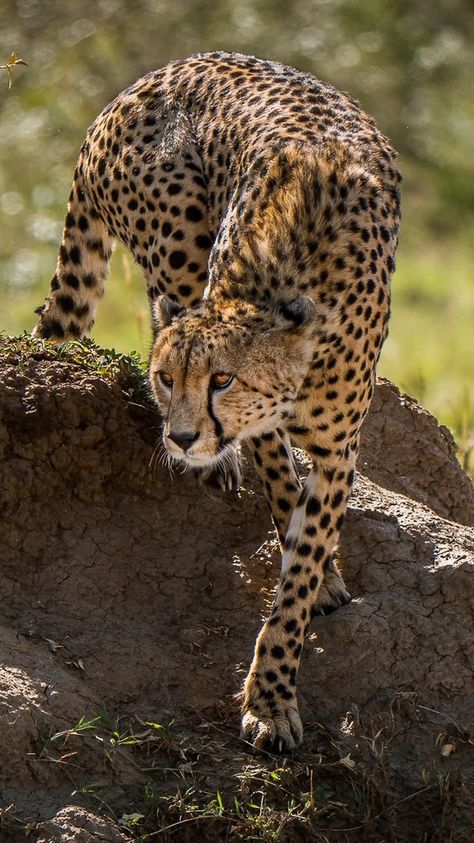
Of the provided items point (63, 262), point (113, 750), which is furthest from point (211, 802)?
point (63, 262)

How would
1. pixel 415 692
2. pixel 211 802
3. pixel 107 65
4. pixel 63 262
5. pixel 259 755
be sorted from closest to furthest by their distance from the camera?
pixel 211 802 < pixel 259 755 < pixel 415 692 < pixel 63 262 < pixel 107 65

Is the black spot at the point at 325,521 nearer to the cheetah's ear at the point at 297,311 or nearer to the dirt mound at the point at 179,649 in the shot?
the dirt mound at the point at 179,649

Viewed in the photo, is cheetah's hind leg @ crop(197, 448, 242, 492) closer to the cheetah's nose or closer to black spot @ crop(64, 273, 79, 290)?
the cheetah's nose

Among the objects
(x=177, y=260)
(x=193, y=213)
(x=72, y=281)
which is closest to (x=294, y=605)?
(x=177, y=260)

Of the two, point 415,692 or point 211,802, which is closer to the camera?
point 211,802

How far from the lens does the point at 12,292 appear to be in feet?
37.7

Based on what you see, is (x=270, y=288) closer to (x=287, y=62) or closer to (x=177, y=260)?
(x=177, y=260)

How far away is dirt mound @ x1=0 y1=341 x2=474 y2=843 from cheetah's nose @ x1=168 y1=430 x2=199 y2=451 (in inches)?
27.6

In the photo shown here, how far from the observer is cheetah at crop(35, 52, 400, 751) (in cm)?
413

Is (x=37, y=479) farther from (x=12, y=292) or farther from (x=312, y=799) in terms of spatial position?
(x=12, y=292)

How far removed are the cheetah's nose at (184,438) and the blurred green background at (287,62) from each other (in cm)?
688

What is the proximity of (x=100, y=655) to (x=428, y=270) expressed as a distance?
828 centimetres

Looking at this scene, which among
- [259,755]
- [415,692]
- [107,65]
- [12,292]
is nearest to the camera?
[259,755]

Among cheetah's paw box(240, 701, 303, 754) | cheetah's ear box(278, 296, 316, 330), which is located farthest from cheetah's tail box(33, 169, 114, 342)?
cheetah's paw box(240, 701, 303, 754)
